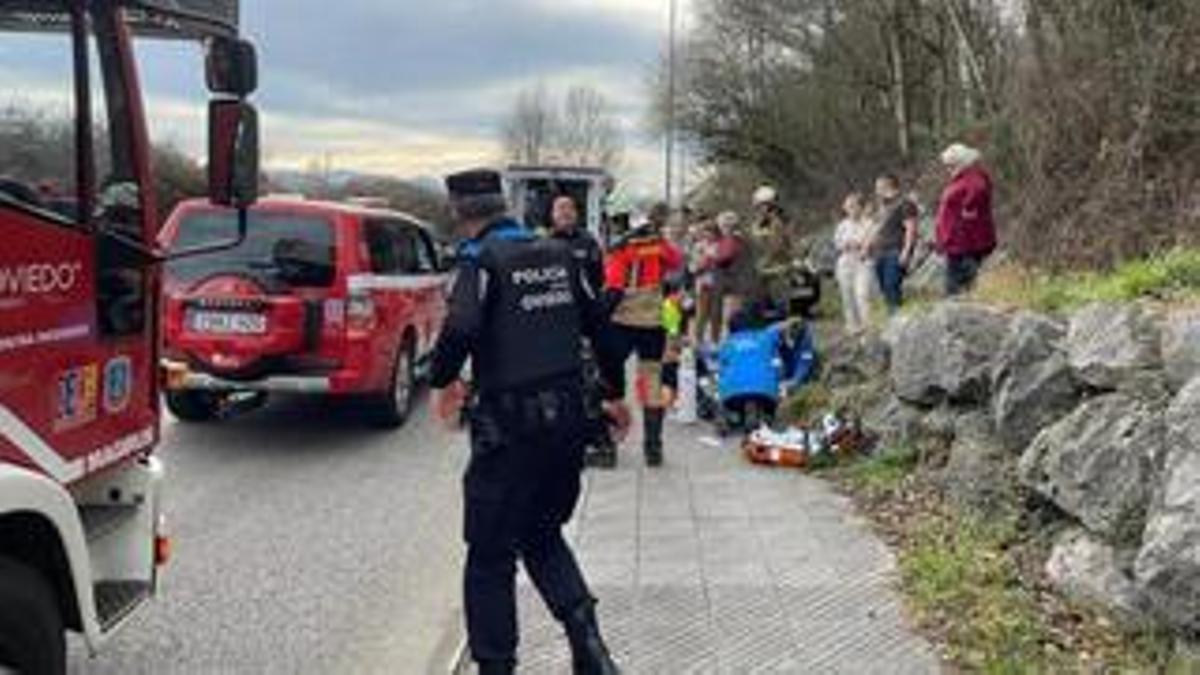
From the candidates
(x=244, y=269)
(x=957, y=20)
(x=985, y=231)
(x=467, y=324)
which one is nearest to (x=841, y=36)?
(x=957, y=20)

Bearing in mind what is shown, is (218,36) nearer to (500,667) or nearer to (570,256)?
(570,256)

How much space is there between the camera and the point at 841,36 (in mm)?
41844

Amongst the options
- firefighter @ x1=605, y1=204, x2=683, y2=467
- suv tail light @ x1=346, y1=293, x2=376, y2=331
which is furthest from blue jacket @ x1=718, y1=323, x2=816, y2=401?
suv tail light @ x1=346, y1=293, x2=376, y2=331

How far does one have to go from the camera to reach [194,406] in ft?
45.5

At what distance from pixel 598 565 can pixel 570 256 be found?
2.55m

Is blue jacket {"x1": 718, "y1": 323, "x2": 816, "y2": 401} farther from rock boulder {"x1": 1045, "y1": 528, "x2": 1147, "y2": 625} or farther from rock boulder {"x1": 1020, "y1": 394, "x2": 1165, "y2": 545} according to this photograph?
rock boulder {"x1": 1045, "y1": 528, "x2": 1147, "y2": 625}

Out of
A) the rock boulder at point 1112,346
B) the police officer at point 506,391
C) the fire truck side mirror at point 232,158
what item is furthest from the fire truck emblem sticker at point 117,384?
the rock boulder at point 1112,346

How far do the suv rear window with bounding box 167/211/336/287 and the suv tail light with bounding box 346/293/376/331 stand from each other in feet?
0.74

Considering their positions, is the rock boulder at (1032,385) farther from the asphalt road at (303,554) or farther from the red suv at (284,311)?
the red suv at (284,311)

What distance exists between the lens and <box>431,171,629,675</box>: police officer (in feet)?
20.2

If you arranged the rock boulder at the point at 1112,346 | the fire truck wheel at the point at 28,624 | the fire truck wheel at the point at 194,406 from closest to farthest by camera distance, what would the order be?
the fire truck wheel at the point at 28,624
the rock boulder at the point at 1112,346
the fire truck wheel at the point at 194,406

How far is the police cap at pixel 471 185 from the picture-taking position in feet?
20.8

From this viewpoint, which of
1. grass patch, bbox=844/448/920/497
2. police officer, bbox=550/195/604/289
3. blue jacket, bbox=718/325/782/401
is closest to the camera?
police officer, bbox=550/195/604/289

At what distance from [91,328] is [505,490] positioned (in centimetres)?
156
